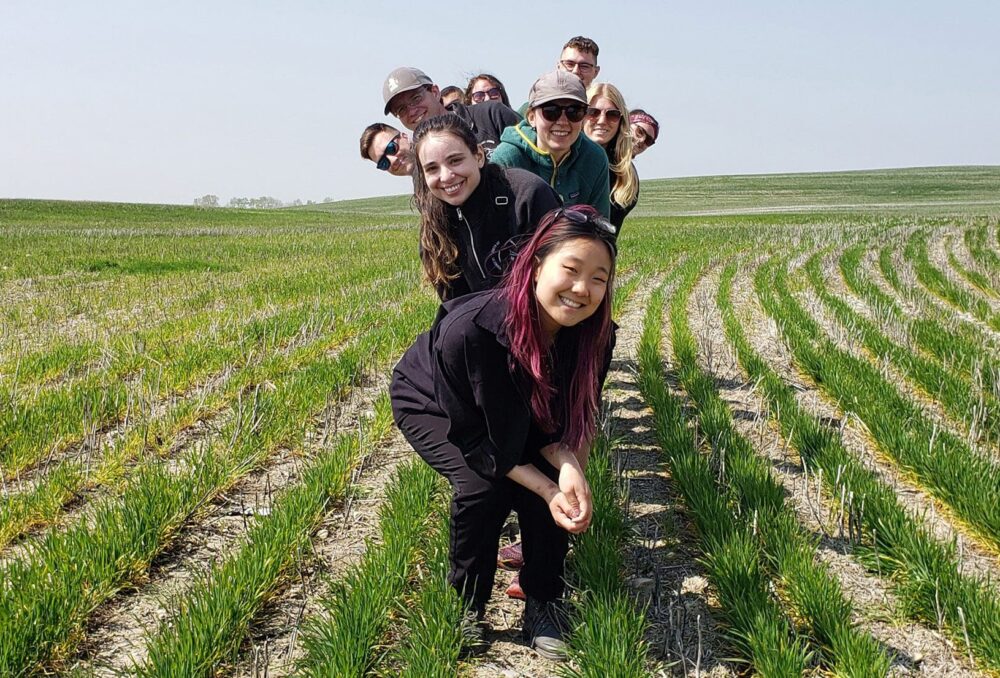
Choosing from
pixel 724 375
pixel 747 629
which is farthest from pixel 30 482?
pixel 724 375

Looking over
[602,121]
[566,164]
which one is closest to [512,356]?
[566,164]

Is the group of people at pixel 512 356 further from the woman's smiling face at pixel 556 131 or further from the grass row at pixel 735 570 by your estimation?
the grass row at pixel 735 570

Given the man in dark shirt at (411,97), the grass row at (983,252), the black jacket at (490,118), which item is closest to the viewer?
the man in dark shirt at (411,97)

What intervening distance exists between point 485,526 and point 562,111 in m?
1.84

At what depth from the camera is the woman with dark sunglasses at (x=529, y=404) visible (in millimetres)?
2623

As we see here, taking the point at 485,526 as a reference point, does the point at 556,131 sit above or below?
above

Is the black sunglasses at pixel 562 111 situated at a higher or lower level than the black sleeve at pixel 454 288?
higher

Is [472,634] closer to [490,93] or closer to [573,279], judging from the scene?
[573,279]

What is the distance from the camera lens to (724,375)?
6629 mm

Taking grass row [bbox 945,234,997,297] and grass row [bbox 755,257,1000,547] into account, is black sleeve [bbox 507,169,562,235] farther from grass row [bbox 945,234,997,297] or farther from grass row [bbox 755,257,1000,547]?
grass row [bbox 945,234,997,297]

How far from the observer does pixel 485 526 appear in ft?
9.30

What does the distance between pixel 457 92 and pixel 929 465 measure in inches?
131

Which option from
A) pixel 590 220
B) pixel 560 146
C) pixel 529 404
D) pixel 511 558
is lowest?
pixel 511 558

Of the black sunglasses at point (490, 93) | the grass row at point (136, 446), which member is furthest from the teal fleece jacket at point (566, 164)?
the grass row at point (136, 446)
